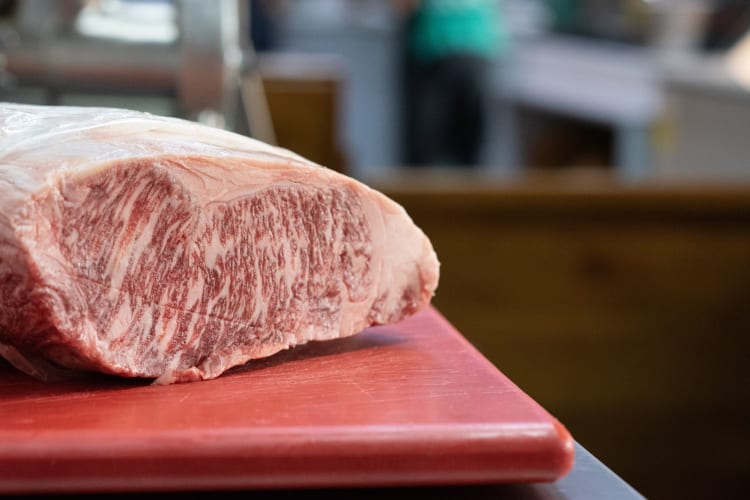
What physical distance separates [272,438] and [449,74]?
877 centimetres

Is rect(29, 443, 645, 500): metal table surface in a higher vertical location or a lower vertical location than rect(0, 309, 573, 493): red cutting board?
lower

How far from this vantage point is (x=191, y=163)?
122 centimetres

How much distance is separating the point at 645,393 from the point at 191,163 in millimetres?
2681

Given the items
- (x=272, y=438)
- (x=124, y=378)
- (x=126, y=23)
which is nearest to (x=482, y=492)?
(x=272, y=438)

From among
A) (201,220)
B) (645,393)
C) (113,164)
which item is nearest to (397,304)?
(201,220)

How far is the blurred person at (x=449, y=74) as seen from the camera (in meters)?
9.00

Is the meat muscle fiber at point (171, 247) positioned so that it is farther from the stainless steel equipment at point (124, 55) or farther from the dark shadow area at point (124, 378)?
the stainless steel equipment at point (124, 55)

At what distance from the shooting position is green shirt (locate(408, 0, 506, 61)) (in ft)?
29.2

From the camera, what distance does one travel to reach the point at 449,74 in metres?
9.51

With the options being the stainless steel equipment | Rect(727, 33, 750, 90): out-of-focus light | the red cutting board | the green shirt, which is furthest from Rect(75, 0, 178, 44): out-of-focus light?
the green shirt

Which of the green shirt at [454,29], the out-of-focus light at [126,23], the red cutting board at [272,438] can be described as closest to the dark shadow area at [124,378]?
the red cutting board at [272,438]

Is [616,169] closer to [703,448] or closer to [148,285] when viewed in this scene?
[703,448]

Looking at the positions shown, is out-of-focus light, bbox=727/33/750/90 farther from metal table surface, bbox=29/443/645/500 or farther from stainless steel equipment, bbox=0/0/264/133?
metal table surface, bbox=29/443/645/500

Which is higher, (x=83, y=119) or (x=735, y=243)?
(x=83, y=119)
